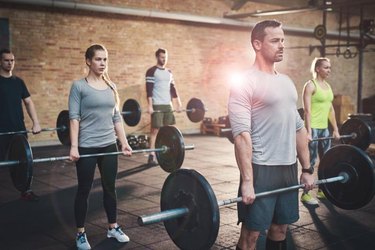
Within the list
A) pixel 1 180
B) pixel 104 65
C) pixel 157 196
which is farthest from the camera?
pixel 1 180

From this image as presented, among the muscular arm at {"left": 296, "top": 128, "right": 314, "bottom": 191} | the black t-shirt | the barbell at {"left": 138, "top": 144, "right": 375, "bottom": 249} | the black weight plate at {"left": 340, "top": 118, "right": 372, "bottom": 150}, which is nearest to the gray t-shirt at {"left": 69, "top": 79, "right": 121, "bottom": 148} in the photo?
the barbell at {"left": 138, "top": 144, "right": 375, "bottom": 249}

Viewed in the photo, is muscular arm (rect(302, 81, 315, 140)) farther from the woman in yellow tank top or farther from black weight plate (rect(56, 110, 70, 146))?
black weight plate (rect(56, 110, 70, 146))

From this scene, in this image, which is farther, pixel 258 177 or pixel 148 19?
pixel 148 19

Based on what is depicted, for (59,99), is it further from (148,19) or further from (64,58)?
(148,19)

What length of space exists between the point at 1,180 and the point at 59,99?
320cm

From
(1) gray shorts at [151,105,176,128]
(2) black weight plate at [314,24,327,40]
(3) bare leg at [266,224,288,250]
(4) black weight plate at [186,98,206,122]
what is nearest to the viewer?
(3) bare leg at [266,224,288,250]

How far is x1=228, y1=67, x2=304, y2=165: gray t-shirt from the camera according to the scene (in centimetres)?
202

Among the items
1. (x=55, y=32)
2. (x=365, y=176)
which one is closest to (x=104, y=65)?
(x=365, y=176)

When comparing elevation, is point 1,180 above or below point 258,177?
below

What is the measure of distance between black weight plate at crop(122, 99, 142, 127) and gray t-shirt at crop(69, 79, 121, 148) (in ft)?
8.99

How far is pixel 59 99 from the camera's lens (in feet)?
26.8

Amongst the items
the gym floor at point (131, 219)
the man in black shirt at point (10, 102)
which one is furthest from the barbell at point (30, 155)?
the man in black shirt at point (10, 102)

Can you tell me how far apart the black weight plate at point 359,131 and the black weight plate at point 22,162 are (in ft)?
10.2

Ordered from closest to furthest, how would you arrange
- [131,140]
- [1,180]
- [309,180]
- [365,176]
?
[309,180], [365,176], [1,180], [131,140]
